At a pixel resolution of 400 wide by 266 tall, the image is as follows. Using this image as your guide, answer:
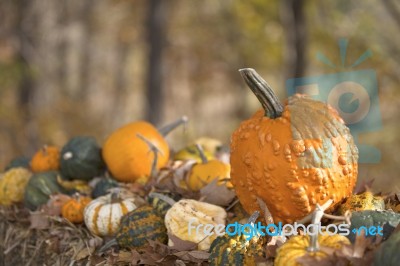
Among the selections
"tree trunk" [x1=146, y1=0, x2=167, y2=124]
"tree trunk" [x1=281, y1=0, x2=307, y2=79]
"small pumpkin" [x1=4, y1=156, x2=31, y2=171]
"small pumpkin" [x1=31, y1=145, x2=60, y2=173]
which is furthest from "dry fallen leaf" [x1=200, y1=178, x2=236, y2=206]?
"tree trunk" [x1=146, y1=0, x2=167, y2=124]

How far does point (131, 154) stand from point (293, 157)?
151 centimetres

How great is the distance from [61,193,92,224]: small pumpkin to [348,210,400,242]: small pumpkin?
1.67 metres

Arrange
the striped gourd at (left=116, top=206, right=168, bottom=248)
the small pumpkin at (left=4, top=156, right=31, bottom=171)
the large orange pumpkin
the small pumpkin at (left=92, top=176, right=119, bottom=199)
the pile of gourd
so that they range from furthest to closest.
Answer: the small pumpkin at (left=4, top=156, right=31, bottom=171), the small pumpkin at (left=92, top=176, right=119, bottom=199), the striped gourd at (left=116, top=206, right=168, bottom=248), the large orange pumpkin, the pile of gourd

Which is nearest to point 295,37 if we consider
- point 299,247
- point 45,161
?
point 45,161

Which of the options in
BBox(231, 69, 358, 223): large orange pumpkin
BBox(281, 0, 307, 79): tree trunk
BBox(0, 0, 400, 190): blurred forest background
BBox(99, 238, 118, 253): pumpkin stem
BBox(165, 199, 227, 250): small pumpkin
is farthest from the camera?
BBox(0, 0, 400, 190): blurred forest background

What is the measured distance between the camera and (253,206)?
256cm

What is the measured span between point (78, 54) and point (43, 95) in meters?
11.5

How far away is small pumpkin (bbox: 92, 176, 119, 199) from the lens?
11.2 feet

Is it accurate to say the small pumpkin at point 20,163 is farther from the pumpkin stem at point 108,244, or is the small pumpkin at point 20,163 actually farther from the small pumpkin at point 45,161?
the pumpkin stem at point 108,244

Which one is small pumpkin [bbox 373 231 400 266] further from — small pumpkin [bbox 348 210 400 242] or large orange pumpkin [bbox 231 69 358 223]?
large orange pumpkin [bbox 231 69 358 223]

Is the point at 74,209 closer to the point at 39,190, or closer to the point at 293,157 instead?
the point at 39,190

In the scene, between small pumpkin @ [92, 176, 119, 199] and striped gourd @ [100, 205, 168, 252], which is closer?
striped gourd @ [100, 205, 168, 252]

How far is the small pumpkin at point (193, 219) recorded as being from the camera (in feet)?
8.26

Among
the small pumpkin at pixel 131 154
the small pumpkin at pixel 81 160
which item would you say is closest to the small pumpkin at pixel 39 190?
the small pumpkin at pixel 81 160
